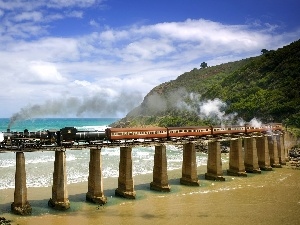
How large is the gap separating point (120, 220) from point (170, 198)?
7284mm

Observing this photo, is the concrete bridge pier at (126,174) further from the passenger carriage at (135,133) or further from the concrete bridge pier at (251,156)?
the concrete bridge pier at (251,156)

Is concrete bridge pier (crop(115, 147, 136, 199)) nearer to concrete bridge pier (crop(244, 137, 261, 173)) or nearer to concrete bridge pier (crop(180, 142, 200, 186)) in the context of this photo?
concrete bridge pier (crop(180, 142, 200, 186))

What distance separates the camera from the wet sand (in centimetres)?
2481

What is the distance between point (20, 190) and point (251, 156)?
93.4 feet

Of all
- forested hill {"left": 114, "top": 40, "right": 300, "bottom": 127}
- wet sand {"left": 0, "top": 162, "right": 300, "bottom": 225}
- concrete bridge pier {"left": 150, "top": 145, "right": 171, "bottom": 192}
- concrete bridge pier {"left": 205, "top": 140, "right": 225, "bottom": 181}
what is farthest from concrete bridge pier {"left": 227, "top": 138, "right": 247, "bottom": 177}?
forested hill {"left": 114, "top": 40, "right": 300, "bottom": 127}

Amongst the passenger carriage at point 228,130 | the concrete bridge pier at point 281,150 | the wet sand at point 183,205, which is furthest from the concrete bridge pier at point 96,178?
the concrete bridge pier at point 281,150

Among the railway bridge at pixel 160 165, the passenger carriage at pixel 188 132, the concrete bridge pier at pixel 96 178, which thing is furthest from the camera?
the passenger carriage at pixel 188 132

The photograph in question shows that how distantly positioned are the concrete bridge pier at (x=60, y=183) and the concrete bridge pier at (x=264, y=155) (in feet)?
93.1

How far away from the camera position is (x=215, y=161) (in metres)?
38.0

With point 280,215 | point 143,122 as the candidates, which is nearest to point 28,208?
point 280,215

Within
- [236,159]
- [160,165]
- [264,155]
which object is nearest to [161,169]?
[160,165]

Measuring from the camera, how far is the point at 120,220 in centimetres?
2466

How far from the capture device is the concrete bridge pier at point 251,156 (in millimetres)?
42281

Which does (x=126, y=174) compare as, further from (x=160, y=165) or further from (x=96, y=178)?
(x=160, y=165)
